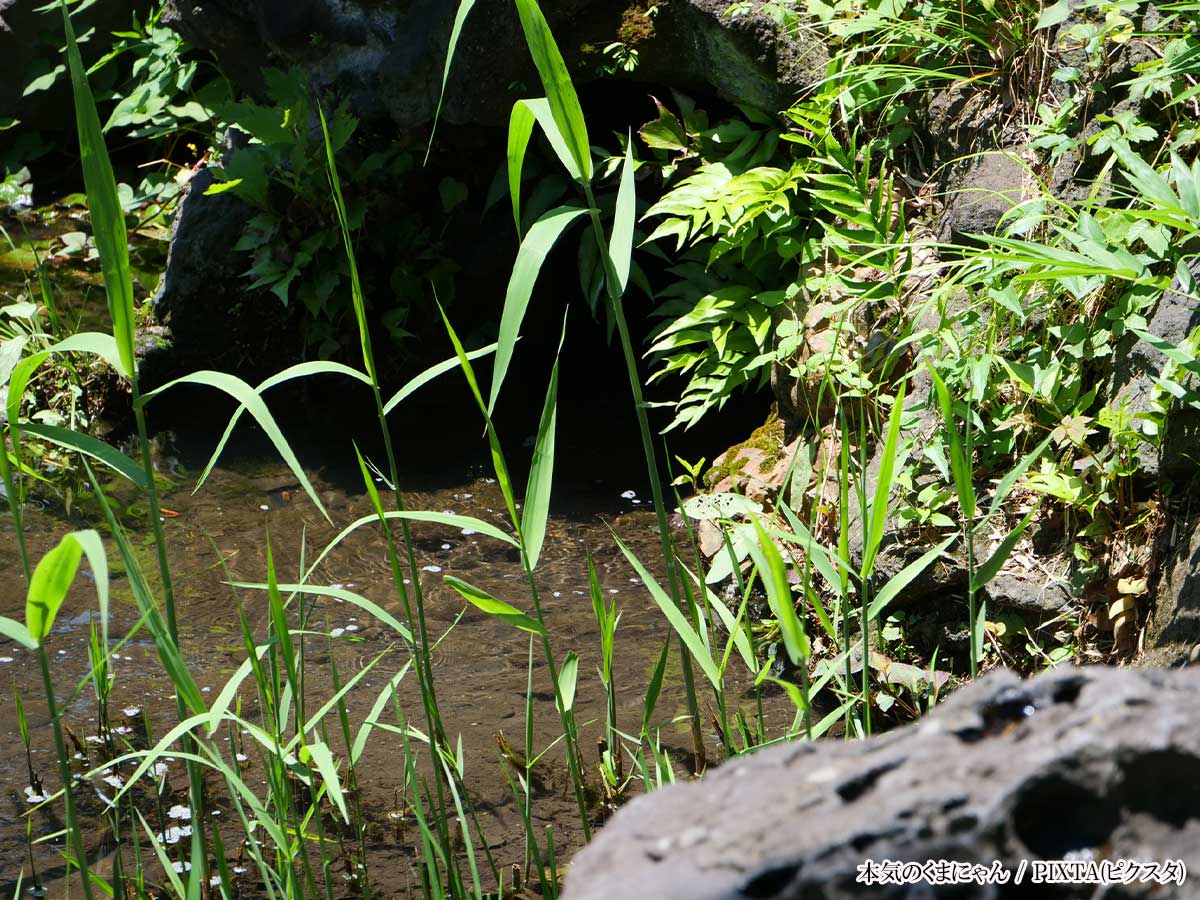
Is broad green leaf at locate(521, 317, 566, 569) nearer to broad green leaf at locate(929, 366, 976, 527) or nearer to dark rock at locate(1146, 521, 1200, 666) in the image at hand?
broad green leaf at locate(929, 366, 976, 527)

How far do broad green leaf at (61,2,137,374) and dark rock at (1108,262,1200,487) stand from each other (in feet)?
6.87

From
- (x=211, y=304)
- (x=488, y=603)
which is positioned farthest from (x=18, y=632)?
(x=211, y=304)

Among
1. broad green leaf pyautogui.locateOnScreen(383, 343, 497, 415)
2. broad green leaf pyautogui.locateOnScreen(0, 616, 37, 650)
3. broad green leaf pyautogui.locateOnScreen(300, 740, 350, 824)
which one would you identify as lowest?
broad green leaf pyautogui.locateOnScreen(300, 740, 350, 824)

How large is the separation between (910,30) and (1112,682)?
2.94m

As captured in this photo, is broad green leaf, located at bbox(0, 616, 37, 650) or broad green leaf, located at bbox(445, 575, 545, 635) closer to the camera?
broad green leaf, located at bbox(0, 616, 37, 650)

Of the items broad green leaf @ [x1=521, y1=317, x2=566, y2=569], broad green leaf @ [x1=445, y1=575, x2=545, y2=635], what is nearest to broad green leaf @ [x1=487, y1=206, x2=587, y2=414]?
broad green leaf @ [x1=521, y1=317, x2=566, y2=569]

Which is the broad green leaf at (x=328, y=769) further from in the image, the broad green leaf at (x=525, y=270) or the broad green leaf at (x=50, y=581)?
the broad green leaf at (x=525, y=270)

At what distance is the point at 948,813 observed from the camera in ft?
3.05

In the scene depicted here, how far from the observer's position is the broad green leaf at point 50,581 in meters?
1.35

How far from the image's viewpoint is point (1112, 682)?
39.4 inches

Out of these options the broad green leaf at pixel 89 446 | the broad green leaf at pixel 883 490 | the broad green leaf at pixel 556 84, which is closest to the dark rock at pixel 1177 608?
the broad green leaf at pixel 883 490

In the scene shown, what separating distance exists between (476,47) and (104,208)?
10.2 feet

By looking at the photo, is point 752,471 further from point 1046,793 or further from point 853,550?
point 1046,793

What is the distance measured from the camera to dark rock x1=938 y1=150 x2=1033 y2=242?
3260 mm
